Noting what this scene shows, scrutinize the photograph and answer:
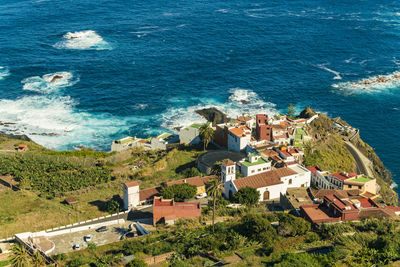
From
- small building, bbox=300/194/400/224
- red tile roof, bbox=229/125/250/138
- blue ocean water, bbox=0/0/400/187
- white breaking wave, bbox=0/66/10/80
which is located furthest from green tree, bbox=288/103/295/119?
white breaking wave, bbox=0/66/10/80

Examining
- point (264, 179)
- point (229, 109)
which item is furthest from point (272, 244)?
point (229, 109)

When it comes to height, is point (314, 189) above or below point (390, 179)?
above

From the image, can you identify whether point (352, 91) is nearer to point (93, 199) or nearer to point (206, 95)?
point (206, 95)

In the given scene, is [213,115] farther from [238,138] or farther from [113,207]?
[113,207]

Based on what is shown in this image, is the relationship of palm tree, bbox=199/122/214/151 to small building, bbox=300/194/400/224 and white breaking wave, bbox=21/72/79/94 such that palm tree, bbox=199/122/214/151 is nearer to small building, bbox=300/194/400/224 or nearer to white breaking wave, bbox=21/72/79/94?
small building, bbox=300/194/400/224

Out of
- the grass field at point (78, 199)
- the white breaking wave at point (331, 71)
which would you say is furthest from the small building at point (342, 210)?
the white breaking wave at point (331, 71)

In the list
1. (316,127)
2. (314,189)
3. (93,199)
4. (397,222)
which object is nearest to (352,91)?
(316,127)
